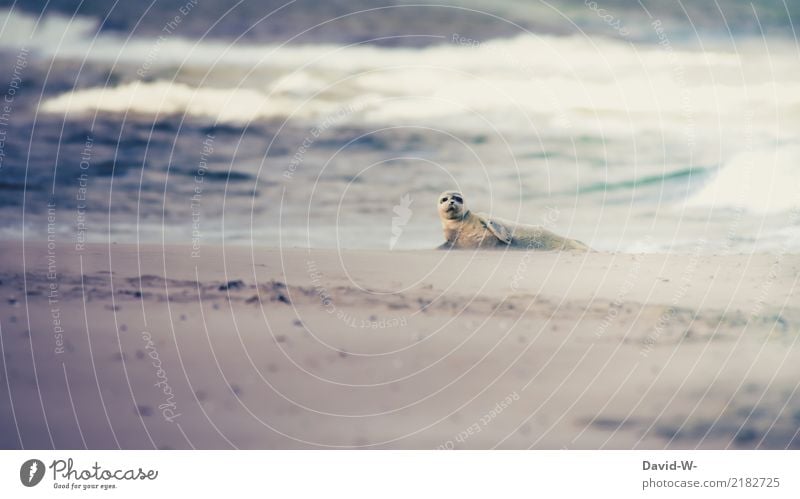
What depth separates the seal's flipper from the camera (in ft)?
18.4

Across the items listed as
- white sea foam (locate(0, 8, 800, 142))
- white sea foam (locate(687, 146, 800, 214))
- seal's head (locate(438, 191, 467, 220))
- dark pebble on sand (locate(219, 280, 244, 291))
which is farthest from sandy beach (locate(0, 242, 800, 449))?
white sea foam (locate(0, 8, 800, 142))

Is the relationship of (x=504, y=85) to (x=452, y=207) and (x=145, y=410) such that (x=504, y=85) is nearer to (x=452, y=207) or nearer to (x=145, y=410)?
(x=452, y=207)

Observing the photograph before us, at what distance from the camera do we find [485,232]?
5613 mm

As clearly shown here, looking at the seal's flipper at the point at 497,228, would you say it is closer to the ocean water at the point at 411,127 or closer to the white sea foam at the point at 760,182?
the ocean water at the point at 411,127

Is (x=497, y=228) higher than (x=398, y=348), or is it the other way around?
(x=497, y=228)

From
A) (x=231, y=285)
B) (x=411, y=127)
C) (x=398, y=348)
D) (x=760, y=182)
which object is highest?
(x=411, y=127)

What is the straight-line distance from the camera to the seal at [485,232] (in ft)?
18.2

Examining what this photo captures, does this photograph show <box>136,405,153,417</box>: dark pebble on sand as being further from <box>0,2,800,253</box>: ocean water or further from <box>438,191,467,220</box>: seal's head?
<box>438,191,467,220</box>: seal's head

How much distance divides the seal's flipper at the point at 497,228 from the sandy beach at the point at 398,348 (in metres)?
0.12

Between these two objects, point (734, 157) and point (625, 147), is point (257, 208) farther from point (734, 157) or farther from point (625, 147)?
point (734, 157)

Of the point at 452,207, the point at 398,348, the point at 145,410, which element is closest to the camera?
the point at 145,410

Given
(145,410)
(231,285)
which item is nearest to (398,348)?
(231,285)

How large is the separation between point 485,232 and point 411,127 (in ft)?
2.63
